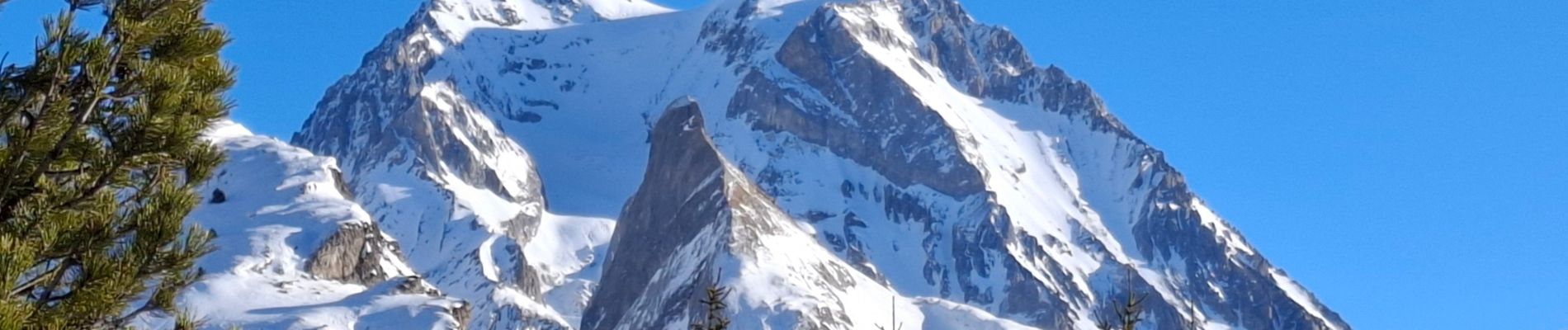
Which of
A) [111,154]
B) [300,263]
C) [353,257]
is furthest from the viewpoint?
[353,257]

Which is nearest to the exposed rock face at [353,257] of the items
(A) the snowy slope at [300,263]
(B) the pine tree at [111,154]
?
(A) the snowy slope at [300,263]

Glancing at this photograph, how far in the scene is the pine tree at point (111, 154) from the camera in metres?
16.8

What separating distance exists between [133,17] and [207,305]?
13536 cm

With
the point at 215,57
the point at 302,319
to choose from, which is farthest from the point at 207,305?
the point at 215,57

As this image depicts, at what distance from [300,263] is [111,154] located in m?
156

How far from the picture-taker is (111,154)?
56.9 ft

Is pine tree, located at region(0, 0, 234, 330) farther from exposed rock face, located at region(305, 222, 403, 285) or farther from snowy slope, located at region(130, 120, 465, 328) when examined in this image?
exposed rock face, located at region(305, 222, 403, 285)

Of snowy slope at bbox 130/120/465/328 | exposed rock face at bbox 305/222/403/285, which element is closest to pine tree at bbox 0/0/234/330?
snowy slope at bbox 130/120/465/328

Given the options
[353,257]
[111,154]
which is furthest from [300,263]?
[111,154]

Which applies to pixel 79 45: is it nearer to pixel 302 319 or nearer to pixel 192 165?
pixel 192 165

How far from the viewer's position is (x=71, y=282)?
54.9 ft

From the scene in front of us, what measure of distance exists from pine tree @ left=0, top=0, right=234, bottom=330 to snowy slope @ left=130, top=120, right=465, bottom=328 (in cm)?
11721

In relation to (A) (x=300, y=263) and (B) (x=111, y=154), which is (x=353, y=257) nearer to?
(A) (x=300, y=263)

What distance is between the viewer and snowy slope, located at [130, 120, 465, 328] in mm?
148875
